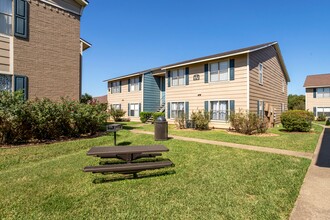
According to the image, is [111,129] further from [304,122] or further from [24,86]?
[304,122]

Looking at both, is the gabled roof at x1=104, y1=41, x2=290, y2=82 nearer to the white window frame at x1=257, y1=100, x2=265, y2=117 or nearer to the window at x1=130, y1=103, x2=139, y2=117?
the window at x1=130, y1=103, x2=139, y2=117

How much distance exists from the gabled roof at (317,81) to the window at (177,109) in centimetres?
2554

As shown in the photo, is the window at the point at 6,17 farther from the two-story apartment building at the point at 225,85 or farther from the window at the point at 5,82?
the two-story apartment building at the point at 225,85

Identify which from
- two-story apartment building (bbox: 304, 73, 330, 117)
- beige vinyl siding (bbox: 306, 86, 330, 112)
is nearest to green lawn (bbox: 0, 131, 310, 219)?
two-story apartment building (bbox: 304, 73, 330, 117)

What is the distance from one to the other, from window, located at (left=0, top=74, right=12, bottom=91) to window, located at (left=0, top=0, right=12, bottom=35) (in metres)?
2.09

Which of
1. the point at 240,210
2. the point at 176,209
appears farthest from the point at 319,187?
the point at 176,209

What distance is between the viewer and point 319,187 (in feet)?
13.1

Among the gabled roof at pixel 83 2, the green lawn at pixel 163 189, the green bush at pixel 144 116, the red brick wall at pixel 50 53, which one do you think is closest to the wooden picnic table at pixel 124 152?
the green lawn at pixel 163 189

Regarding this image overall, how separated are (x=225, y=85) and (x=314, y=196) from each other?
1164 cm

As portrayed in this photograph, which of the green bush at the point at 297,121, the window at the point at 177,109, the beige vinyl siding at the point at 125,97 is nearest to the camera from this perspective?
the green bush at the point at 297,121

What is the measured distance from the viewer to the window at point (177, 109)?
17741 millimetres

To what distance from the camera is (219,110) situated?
15.0m

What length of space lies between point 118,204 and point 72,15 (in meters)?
11.9

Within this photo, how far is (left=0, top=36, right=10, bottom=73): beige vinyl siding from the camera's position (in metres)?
8.63
